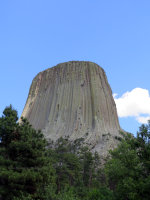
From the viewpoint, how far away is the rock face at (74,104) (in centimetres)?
5269

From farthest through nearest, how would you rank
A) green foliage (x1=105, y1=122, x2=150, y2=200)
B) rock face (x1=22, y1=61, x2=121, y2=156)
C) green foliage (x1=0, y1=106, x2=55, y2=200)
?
rock face (x1=22, y1=61, x2=121, y2=156) < green foliage (x1=0, y1=106, x2=55, y2=200) < green foliage (x1=105, y1=122, x2=150, y2=200)

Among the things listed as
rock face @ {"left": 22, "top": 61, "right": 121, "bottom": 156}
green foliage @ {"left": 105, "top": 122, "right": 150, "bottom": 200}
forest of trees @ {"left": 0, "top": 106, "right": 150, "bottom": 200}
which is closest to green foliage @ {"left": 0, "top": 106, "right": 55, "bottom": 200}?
forest of trees @ {"left": 0, "top": 106, "right": 150, "bottom": 200}

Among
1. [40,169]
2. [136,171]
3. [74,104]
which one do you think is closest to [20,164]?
[40,169]

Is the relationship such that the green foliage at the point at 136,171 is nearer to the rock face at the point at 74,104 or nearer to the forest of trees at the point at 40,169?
the forest of trees at the point at 40,169

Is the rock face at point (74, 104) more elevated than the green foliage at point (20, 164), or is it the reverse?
the rock face at point (74, 104)

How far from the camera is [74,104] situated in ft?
190

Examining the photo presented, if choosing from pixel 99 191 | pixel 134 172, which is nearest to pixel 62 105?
pixel 99 191

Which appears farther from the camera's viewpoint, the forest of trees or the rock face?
the rock face

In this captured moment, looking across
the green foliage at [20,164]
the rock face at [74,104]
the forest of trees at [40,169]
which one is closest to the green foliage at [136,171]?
the forest of trees at [40,169]

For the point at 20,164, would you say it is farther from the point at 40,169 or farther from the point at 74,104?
the point at 74,104

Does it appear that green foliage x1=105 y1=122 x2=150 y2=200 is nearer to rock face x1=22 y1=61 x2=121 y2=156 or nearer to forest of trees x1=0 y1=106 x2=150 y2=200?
forest of trees x1=0 y1=106 x2=150 y2=200

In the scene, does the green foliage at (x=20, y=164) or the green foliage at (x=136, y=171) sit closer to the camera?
the green foliage at (x=136, y=171)

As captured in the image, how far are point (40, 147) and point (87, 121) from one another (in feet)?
125

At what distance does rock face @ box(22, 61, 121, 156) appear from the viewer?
52.7 m
